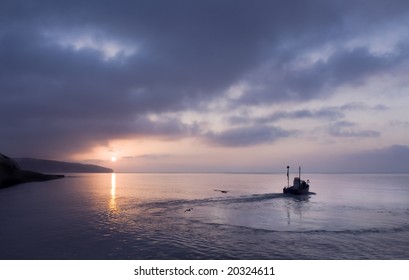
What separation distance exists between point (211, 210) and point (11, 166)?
10264cm

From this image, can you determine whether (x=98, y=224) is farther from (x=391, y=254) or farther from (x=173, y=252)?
(x=391, y=254)

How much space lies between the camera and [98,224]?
36.6m

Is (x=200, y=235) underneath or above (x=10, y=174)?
underneath

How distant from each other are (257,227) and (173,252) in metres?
14.0

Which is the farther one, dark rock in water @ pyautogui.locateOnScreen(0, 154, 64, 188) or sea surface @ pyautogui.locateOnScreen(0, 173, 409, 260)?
dark rock in water @ pyautogui.locateOnScreen(0, 154, 64, 188)

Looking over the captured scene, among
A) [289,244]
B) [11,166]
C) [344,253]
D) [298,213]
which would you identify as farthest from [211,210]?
[11,166]

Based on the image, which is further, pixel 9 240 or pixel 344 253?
pixel 9 240

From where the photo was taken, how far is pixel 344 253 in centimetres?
2441

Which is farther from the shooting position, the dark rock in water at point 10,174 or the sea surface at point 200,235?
the dark rock in water at point 10,174

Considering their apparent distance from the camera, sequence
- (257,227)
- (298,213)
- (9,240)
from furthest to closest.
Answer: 1. (298,213)
2. (257,227)
3. (9,240)

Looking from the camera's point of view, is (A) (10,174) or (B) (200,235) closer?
(B) (200,235)
